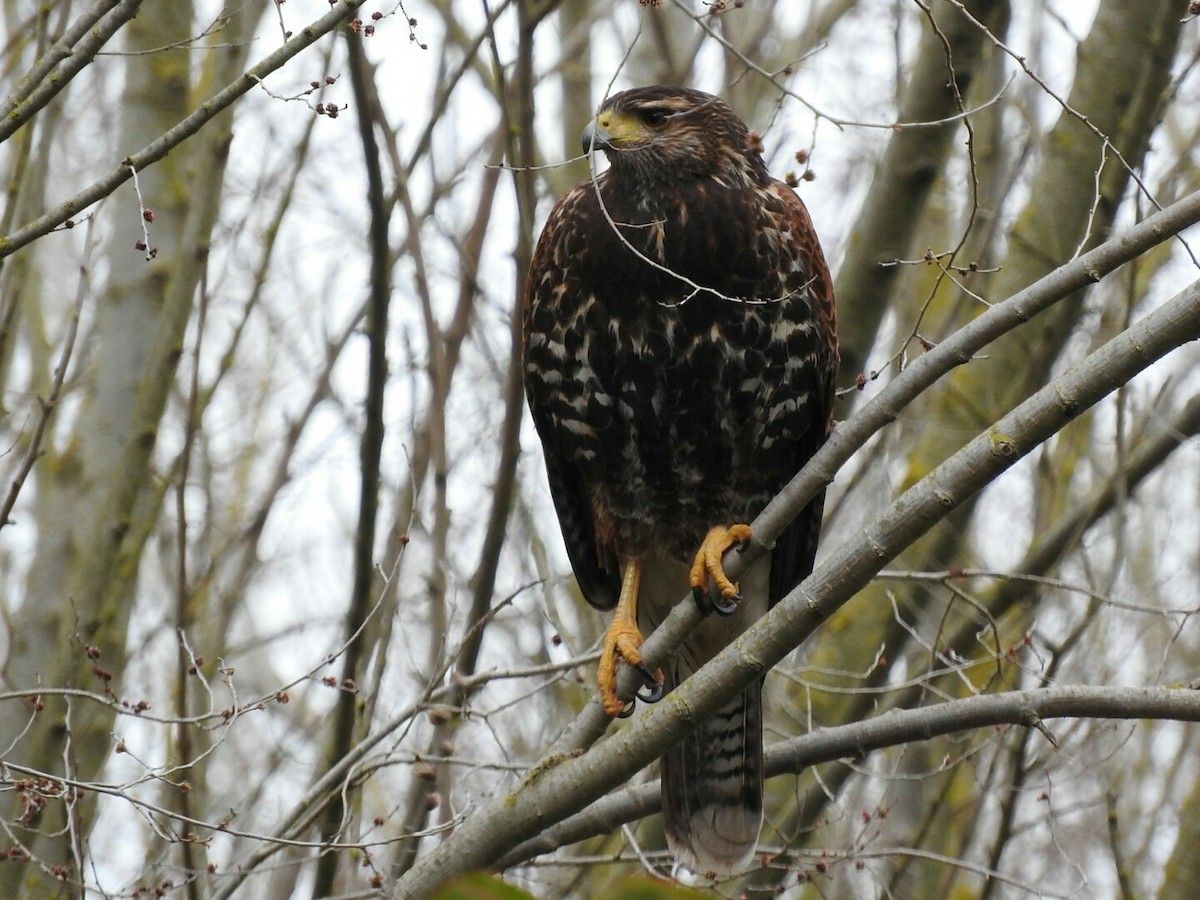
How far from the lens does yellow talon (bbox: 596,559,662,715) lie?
3.71 metres

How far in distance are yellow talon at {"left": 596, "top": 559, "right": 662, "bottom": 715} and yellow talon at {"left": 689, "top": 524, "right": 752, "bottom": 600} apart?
261 mm

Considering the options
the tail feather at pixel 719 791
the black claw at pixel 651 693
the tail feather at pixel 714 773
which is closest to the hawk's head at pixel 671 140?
the tail feather at pixel 714 773

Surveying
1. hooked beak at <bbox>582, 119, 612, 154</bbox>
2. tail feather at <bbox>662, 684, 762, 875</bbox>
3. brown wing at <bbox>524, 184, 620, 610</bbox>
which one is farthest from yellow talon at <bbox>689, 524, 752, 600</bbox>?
hooked beak at <bbox>582, 119, 612, 154</bbox>

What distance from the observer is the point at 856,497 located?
6863 mm

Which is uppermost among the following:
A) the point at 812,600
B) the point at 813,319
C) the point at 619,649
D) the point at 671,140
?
the point at 671,140

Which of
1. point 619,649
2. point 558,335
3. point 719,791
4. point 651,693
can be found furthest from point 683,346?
point 719,791

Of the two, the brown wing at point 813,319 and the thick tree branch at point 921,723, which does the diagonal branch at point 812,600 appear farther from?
the brown wing at point 813,319

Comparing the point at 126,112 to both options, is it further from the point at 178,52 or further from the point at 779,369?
the point at 779,369

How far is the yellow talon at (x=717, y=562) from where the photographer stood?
3.86m

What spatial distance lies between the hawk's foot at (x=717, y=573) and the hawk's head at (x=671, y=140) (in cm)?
103

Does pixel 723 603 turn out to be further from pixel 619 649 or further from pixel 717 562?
pixel 619 649

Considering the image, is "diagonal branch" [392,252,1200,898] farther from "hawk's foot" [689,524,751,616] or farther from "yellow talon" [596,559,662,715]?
"hawk's foot" [689,524,751,616]

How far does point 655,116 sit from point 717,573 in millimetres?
1373

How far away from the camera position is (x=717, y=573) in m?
3.91
